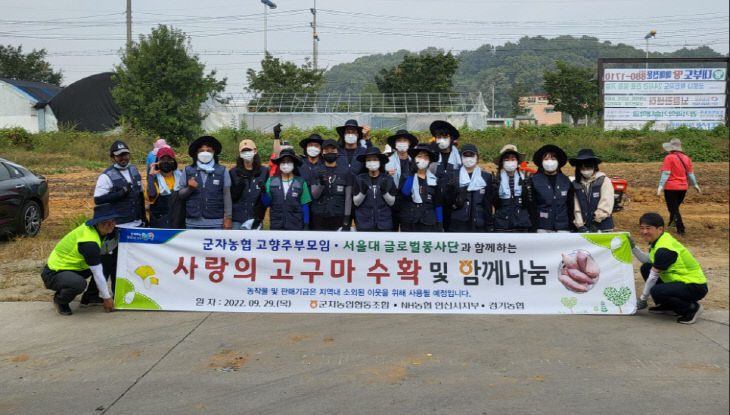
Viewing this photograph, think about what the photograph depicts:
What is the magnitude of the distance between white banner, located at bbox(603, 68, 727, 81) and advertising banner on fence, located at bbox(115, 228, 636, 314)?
89.4 feet

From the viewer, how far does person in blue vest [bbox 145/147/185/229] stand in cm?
794

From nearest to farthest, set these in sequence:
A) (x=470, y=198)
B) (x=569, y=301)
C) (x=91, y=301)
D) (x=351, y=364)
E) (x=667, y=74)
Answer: (x=351, y=364) → (x=569, y=301) → (x=91, y=301) → (x=470, y=198) → (x=667, y=74)

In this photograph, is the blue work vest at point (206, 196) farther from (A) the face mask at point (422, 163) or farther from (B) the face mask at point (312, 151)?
(A) the face mask at point (422, 163)

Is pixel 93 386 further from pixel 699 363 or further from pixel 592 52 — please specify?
pixel 592 52

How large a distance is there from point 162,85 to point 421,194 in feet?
89.4

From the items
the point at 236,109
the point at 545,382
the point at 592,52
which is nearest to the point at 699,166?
the point at 545,382

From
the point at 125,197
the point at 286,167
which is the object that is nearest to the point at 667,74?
the point at 286,167

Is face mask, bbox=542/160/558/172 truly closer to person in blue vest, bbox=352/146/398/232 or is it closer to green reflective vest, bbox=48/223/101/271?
person in blue vest, bbox=352/146/398/232

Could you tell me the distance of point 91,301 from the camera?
7.47m

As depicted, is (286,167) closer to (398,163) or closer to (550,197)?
(398,163)

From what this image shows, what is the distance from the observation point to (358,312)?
6.95m

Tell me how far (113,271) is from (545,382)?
5.05 m

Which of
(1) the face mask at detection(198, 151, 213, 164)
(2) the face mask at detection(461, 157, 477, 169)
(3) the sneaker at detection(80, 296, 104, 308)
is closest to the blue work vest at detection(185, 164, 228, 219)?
(1) the face mask at detection(198, 151, 213, 164)

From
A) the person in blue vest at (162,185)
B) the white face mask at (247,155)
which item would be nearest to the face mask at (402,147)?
the white face mask at (247,155)
